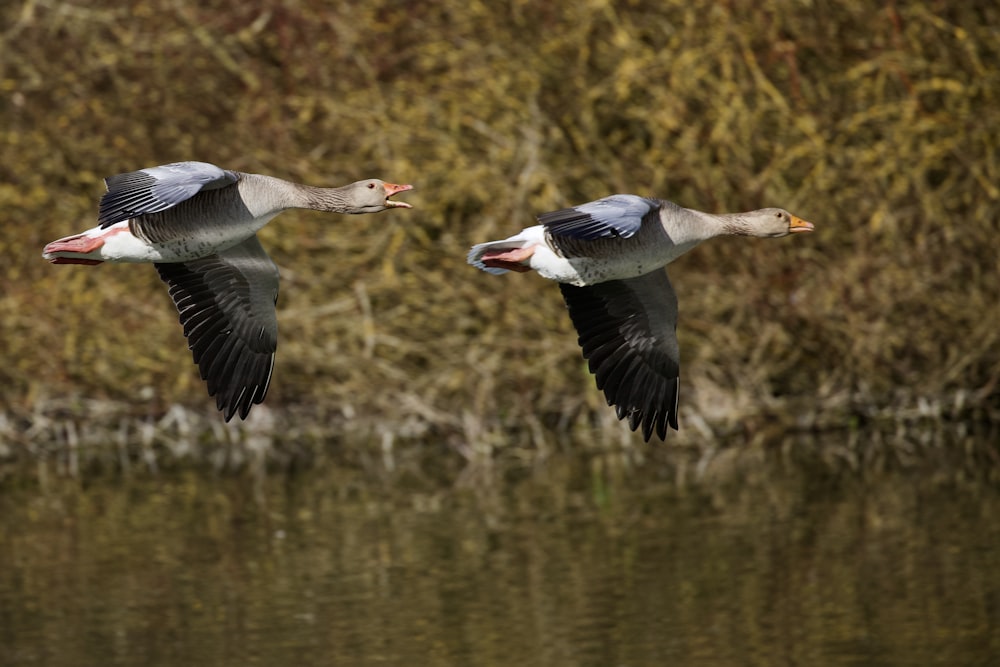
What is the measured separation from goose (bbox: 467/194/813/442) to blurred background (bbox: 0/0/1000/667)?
17.6ft

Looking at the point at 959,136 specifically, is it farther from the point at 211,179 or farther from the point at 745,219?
the point at 211,179

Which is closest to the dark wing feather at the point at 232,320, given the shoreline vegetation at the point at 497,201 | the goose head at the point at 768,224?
the goose head at the point at 768,224

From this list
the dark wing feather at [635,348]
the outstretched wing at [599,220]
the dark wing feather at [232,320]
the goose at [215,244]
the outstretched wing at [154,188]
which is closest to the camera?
the outstretched wing at [154,188]

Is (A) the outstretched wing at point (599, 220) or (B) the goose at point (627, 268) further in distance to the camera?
(B) the goose at point (627, 268)

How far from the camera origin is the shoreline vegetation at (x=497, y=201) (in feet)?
63.4

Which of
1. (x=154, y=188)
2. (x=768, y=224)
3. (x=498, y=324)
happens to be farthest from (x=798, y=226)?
(x=498, y=324)

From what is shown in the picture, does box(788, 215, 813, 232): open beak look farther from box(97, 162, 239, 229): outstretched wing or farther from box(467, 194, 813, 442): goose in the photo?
box(97, 162, 239, 229): outstretched wing

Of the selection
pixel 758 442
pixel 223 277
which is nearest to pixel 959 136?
pixel 758 442

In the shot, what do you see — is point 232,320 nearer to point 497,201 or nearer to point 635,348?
point 635,348

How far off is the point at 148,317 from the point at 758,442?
7236mm

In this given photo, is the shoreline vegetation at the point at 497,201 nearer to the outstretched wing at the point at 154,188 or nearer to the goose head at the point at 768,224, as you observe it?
the goose head at the point at 768,224

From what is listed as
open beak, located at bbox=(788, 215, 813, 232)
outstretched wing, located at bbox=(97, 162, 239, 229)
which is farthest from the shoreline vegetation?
outstretched wing, located at bbox=(97, 162, 239, 229)

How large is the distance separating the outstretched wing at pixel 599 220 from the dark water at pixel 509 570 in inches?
241

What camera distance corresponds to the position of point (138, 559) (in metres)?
18.0
